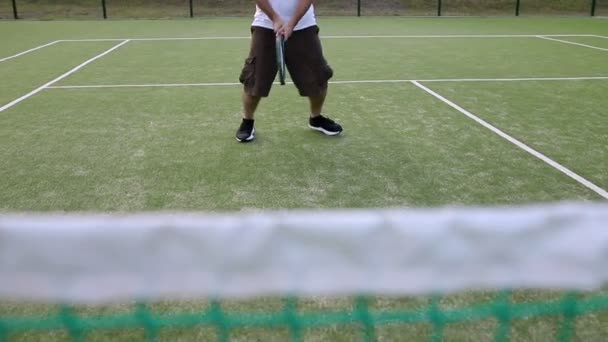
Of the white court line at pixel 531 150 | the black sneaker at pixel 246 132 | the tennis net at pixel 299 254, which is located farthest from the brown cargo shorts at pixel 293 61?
the tennis net at pixel 299 254

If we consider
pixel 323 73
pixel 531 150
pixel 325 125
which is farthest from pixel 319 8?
pixel 531 150

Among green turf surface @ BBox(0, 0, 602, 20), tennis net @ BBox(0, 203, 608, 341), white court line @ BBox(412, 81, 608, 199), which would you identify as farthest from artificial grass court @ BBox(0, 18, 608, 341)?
green turf surface @ BBox(0, 0, 602, 20)

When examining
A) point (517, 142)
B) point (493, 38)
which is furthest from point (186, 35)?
point (517, 142)

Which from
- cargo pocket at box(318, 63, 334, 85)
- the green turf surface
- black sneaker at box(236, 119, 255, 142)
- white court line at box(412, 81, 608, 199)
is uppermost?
the green turf surface

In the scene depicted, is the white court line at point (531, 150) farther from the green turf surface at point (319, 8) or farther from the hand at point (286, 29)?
the green turf surface at point (319, 8)

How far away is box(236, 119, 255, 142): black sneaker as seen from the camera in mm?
4953

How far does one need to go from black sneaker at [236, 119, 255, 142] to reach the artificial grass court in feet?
0.51

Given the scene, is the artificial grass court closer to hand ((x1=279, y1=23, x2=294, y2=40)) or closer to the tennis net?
hand ((x1=279, y1=23, x2=294, y2=40))

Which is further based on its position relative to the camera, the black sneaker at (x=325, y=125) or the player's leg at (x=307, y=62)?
the black sneaker at (x=325, y=125)

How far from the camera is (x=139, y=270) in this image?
45.0 inches

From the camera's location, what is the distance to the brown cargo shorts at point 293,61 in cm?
457

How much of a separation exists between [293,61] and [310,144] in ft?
2.49

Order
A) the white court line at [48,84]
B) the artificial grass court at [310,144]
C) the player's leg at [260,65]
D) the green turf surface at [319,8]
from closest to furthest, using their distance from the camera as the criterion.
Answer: the artificial grass court at [310,144] → the player's leg at [260,65] → the white court line at [48,84] → the green turf surface at [319,8]

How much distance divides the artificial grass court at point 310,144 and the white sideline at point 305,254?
1134mm
